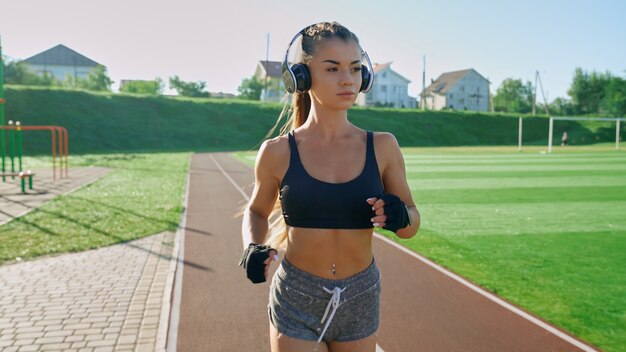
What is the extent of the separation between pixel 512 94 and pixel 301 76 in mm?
104886

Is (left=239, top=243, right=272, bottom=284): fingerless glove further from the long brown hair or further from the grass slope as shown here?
the grass slope

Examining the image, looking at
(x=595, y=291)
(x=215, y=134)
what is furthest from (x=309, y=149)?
(x=215, y=134)

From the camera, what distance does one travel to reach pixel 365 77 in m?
2.61

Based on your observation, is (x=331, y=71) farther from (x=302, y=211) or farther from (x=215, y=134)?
(x=215, y=134)

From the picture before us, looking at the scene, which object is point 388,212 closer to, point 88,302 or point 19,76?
point 88,302

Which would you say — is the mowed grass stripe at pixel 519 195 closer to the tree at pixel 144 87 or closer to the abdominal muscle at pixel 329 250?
the abdominal muscle at pixel 329 250

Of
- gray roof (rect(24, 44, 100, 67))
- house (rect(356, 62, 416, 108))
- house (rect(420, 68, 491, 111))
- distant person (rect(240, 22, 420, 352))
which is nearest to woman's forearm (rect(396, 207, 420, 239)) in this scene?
distant person (rect(240, 22, 420, 352))

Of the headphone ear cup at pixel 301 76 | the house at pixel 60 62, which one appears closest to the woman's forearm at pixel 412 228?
the headphone ear cup at pixel 301 76

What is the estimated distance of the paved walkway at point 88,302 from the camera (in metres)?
4.89

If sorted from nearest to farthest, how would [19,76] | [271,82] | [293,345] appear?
[293,345]
[19,76]
[271,82]

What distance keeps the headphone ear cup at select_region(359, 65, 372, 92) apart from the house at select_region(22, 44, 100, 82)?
106 m

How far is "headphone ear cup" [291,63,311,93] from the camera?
248 cm

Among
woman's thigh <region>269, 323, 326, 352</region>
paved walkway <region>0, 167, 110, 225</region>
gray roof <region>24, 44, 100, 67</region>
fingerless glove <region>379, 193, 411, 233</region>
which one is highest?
gray roof <region>24, 44, 100, 67</region>

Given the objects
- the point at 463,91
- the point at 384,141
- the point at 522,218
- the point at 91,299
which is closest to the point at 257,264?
the point at 384,141
